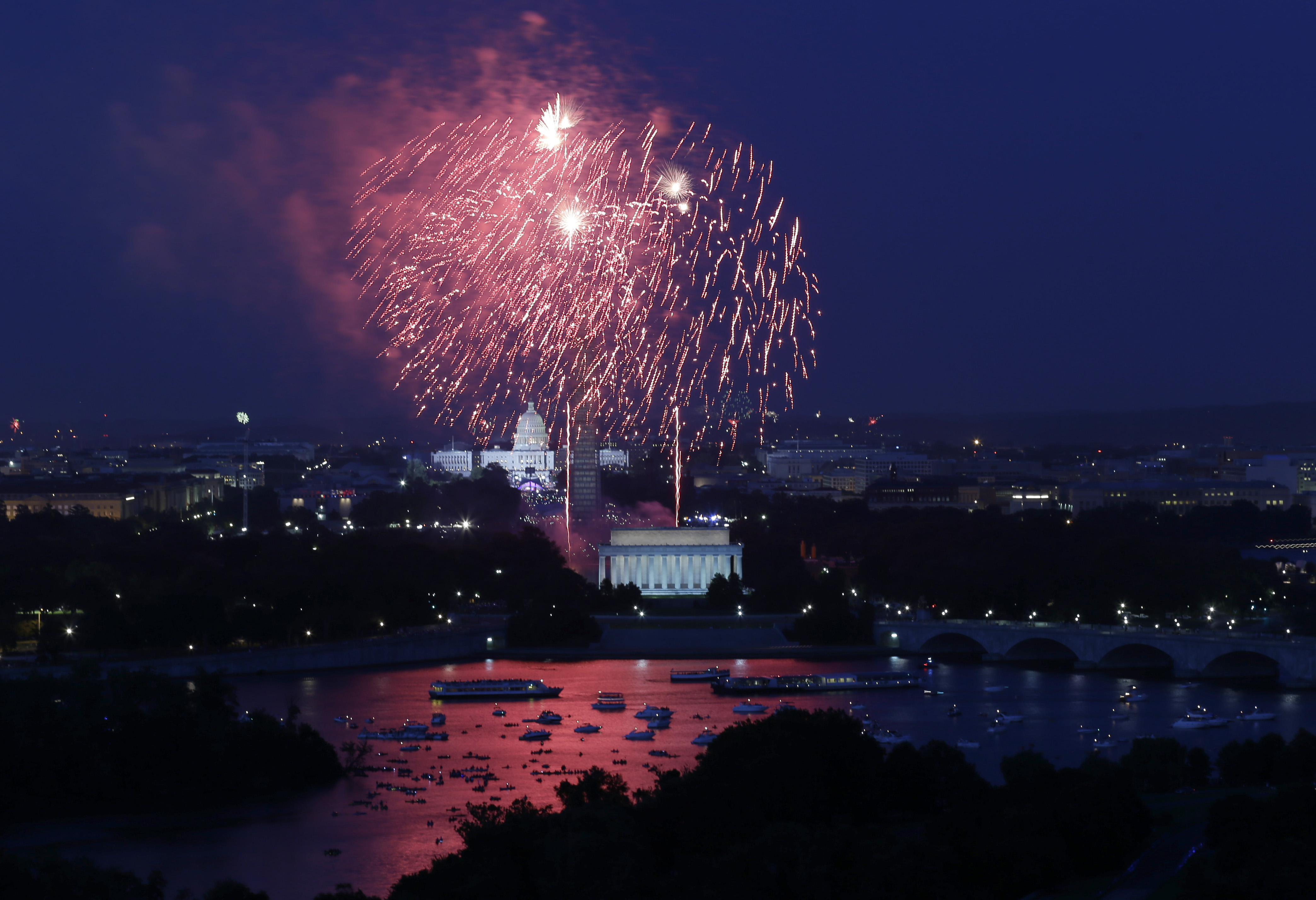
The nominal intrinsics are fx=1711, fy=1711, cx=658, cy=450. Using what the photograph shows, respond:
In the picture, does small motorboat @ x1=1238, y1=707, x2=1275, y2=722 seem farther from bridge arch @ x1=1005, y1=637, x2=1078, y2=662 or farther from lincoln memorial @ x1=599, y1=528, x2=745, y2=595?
lincoln memorial @ x1=599, y1=528, x2=745, y2=595

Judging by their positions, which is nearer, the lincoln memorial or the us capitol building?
the lincoln memorial

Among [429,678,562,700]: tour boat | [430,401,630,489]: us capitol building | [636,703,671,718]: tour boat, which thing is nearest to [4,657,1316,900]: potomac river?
[636,703,671,718]: tour boat

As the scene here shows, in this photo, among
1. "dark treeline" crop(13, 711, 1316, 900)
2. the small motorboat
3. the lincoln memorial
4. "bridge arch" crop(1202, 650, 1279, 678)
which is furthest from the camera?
the lincoln memorial

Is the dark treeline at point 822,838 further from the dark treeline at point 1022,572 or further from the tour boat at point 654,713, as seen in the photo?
the dark treeline at point 1022,572

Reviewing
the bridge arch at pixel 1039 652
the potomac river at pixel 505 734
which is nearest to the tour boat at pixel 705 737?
the potomac river at pixel 505 734

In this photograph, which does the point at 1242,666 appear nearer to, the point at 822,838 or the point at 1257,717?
the point at 1257,717

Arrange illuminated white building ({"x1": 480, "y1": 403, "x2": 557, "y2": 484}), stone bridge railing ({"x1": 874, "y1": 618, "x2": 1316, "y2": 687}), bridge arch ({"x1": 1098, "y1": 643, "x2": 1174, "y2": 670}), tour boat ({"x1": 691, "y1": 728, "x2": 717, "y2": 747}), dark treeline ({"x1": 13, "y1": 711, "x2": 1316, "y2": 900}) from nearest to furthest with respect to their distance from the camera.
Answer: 1. dark treeline ({"x1": 13, "y1": 711, "x2": 1316, "y2": 900})
2. tour boat ({"x1": 691, "y1": 728, "x2": 717, "y2": 747})
3. stone bridge railing ({"x1": 874, "y1": 618, "x2": 1316, "y2": 687})
4. bridge arch ({"x1": 1098, "y1": 643, "x2": 1174, "y2": 670})
5. illuminated white building ({"x1": 480, "y1": 403, "x2": 557, "y2": 484})
